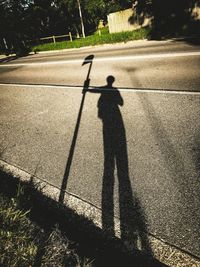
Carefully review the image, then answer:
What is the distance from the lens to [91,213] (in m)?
3.11

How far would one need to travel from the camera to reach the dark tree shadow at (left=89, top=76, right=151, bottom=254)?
8.98 feet

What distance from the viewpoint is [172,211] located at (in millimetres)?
2930

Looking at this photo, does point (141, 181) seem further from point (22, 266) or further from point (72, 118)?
point (72, 118)

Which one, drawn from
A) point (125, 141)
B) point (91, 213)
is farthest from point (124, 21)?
point (91, 213)

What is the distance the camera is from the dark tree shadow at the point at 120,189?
2.74 metres

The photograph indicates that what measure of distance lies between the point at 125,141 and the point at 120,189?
1.43m

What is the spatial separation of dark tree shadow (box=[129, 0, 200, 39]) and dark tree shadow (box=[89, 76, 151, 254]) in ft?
44.7

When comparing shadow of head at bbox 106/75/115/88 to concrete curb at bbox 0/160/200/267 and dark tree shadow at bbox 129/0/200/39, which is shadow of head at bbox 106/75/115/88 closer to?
concrete curb at bbox 0/160/200/267

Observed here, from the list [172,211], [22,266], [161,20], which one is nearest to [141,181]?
[172,211]

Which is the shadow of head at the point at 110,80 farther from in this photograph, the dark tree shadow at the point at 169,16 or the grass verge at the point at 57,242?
the dark tree shadow at the point at 169,16

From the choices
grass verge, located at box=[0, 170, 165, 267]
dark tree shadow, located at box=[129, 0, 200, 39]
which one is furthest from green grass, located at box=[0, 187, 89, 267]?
dark tree shadow, located at box=[129, 0, 200, 39]

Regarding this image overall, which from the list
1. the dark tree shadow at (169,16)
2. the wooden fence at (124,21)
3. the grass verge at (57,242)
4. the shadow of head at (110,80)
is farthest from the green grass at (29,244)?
the wooden fence at (124,21)

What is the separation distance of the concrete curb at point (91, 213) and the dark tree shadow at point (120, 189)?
0.08 meters

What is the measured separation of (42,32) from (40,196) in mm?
45093
